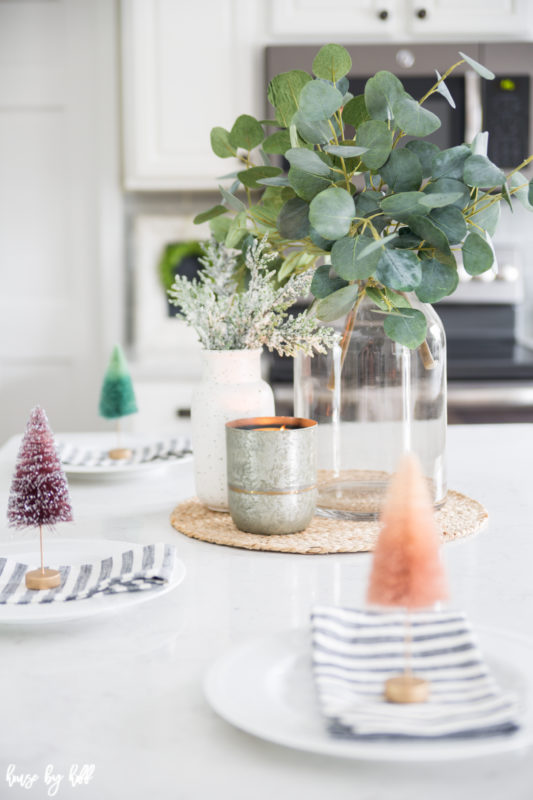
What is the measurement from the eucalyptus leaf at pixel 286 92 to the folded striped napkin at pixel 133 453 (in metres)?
0.60

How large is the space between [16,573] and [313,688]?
0.38 m

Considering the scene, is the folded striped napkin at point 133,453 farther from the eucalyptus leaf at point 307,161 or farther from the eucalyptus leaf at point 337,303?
the eucalyptus leaf at point 307,161

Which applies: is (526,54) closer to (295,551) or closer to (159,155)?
(159,155)

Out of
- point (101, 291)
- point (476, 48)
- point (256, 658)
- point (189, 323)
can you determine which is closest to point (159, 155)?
point (101, 291)

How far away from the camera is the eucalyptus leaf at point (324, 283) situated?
1.04 meters

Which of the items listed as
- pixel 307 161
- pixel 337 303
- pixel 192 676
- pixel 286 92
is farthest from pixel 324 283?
pixel 192 676

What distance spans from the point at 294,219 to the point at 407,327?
19 cm

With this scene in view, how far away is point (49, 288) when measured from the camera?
3238mm

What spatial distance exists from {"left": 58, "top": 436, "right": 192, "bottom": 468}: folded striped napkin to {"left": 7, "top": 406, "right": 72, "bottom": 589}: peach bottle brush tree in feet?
1.85

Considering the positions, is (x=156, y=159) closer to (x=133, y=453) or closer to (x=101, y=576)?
(x=133, y=453)

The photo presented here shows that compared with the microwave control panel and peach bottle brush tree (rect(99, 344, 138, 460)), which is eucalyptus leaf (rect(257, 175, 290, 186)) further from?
the microwave control panel

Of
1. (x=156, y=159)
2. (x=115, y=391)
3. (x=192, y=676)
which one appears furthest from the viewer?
(x=156, y=159)

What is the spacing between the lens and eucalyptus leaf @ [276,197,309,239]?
105 cm

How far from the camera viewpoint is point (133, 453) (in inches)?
59.2
